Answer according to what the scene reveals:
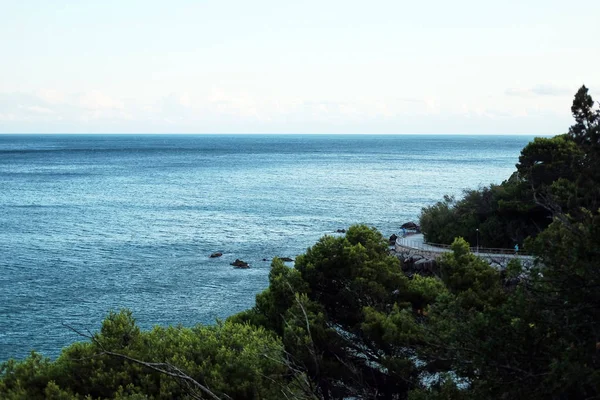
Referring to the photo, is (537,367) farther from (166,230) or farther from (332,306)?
(166,230)

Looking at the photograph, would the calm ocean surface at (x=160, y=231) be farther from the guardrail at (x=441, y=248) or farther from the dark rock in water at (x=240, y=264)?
the guardrail at (x=441, y=248)

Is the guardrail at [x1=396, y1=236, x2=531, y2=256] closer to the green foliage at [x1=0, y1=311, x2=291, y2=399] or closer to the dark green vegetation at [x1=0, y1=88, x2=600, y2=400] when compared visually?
the dark green vegetation at [x1=0, y1=88, x2=600, y2=400]

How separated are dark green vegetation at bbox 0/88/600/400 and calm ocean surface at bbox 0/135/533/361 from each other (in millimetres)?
11268

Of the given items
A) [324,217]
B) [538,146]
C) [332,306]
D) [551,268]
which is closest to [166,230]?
[324,217]

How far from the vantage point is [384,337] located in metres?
21.7

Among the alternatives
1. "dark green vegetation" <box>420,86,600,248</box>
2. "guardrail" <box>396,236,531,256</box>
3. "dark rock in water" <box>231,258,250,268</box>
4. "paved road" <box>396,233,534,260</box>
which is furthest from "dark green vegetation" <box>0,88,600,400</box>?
"dark rock in water" <box>231,258,250,268</box>

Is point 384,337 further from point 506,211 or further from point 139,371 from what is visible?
point 506,211

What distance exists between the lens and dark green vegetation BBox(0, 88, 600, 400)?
1055 cm

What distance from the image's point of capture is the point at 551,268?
12.0m

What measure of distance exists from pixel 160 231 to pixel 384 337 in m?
54.6

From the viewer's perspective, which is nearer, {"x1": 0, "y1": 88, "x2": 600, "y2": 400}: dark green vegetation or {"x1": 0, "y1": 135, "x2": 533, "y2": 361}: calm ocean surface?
{"x1": 0, "y1": 88, "x2": 600, "y2": 400}: dark green vegetation

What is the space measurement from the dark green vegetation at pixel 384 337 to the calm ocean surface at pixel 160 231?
11268mm

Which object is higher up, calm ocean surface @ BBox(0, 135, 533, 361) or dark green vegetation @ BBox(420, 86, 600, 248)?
dark green vegetation @ BBox(420, 86, 600, 248)

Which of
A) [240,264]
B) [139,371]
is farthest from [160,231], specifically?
[139,371]
